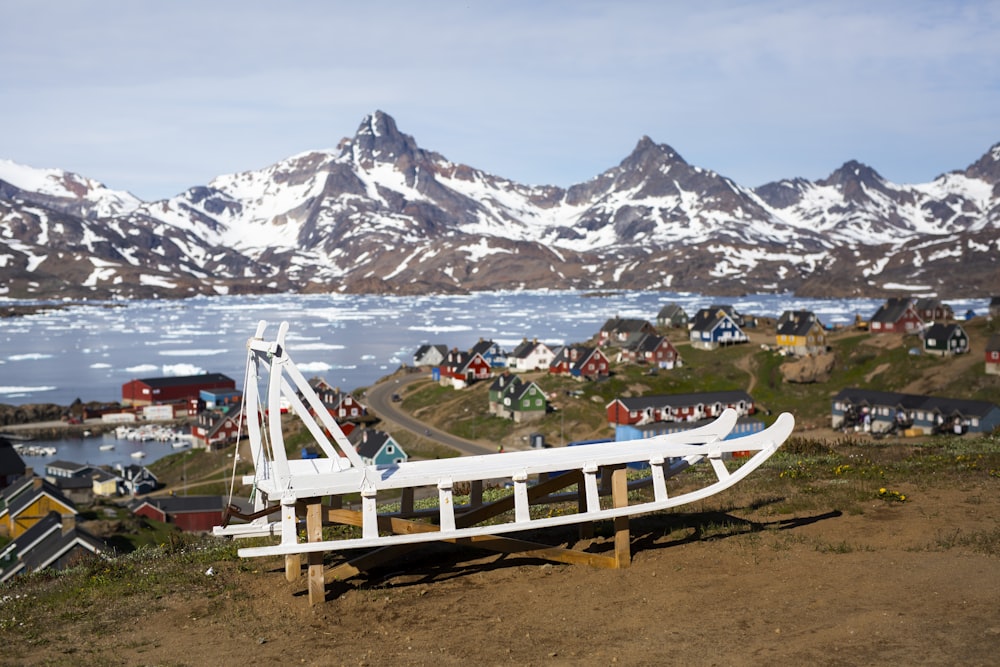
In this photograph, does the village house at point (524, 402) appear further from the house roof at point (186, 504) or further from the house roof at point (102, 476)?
the house roof at point (102, 476)

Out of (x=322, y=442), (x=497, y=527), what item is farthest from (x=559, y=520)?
(x=322, y=442)

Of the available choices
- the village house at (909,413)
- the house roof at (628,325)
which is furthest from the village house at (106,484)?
the house roof at (628,325)

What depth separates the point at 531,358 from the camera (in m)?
103

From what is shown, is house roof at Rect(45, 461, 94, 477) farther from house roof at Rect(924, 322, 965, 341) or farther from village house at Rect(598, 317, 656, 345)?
house roof at Rect(924, 322, 965, 341)

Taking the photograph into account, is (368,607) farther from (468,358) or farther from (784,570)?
(468,358)

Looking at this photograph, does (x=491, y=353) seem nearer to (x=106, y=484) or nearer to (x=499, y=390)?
(x=499, y=390)

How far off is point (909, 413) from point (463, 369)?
44.1m

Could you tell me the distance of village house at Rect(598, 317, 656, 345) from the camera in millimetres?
116875

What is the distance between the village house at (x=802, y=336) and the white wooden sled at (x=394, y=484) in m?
86.5

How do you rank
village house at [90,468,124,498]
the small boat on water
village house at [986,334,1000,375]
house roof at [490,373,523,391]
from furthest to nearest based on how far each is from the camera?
1. the small boat on water
2. house roof at [490,373,523,391]
3. village house at [986,334,1000,375]
4. village house at [90,468,124,498]

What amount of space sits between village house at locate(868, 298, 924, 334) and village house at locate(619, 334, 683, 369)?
24.5 meters

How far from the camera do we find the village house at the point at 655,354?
97.2m

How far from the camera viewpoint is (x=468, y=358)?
9362 cm

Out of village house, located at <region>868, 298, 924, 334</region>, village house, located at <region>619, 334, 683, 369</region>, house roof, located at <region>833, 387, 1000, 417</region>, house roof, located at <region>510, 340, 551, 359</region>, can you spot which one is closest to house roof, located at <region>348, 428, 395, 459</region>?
house roof, located at <region>833, 387, 1000, 417</region>
